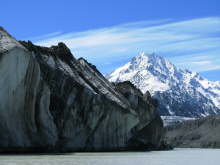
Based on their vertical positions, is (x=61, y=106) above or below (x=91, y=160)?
above

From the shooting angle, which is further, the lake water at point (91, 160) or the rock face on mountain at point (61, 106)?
the rock face on mountain at point (61, 106)

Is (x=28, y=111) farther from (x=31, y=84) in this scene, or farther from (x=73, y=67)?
(x=73, y=67)

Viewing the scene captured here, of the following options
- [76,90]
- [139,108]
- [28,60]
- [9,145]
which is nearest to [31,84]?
[28,60]

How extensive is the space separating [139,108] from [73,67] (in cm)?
2516

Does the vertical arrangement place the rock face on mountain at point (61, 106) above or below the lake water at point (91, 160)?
above

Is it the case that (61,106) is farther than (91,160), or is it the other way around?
(61,106)

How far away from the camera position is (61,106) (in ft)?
260

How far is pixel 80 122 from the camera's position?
8206 cm

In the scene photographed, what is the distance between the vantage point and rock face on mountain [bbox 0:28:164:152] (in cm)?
6047

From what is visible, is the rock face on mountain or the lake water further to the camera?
the rock face on mountain

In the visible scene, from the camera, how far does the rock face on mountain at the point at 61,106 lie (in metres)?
60.5

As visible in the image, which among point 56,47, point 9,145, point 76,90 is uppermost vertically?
point 56,47

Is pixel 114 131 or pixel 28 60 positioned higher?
pixel 28 60

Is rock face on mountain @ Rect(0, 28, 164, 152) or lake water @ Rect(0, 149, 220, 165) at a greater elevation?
rock face on mountain @ Rect(0, 28, 164, 152)
